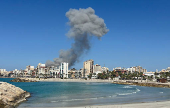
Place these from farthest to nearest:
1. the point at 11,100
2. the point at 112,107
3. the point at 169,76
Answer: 1. the point at 169,76
2. the point at 11,100
3. the point at 112,107

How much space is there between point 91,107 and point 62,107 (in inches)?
178

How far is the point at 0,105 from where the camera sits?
93.9ft

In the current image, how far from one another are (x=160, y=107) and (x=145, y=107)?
2.17 m

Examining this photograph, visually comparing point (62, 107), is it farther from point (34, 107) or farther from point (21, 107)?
point (21, 107)

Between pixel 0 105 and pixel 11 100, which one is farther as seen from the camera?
pixel 11 100

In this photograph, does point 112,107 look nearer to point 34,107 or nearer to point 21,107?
point 34,107

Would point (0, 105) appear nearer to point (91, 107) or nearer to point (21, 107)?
point (21, 107)

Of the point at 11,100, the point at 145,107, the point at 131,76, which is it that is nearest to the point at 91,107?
the point at 145,107

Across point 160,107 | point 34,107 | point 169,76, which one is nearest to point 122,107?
point 160,107

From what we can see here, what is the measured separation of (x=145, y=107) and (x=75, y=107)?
34.6 ft

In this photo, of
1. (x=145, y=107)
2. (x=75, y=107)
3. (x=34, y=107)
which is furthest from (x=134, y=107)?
(x=34, y=107)

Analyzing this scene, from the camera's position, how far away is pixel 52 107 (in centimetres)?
3216

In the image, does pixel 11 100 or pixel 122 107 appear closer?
pixel 122 107

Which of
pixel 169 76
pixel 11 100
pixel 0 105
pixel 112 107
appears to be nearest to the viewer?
pixel 0 105
